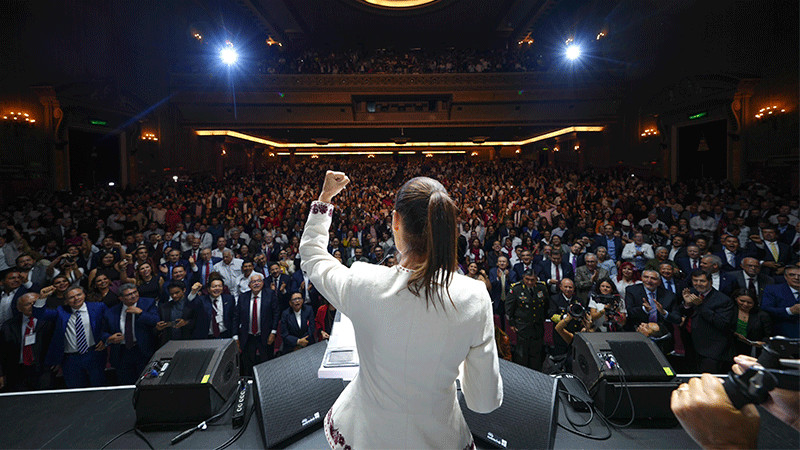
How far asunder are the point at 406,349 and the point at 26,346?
3.86 m

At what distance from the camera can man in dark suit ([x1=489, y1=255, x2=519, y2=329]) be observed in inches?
177

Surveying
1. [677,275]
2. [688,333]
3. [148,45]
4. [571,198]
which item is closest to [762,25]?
[571,198]

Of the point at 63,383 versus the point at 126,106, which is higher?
the point at 126,106

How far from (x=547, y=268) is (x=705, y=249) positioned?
2.03 m

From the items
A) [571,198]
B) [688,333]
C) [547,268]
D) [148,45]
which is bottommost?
[688,333]

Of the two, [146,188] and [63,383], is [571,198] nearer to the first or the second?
[63,383]

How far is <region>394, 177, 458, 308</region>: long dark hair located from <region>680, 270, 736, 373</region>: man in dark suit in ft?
11.5

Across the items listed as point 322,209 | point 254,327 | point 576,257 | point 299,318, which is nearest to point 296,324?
point 299,318

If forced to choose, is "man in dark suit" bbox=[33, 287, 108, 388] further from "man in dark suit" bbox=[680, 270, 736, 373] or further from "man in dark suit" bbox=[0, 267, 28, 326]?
"man in dark suit" bbox=[680, 270, 736, 373]

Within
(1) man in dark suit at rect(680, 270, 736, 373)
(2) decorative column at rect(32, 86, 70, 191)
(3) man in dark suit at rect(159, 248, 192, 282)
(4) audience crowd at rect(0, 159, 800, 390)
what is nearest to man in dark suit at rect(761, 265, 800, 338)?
(4) audience crowd at rect(0, 159, 800, 390)

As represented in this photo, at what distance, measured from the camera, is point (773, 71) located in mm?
8375

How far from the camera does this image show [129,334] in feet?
10.3

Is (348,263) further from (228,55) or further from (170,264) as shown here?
(228,55)

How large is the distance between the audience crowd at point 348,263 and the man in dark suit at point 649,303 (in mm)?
13
